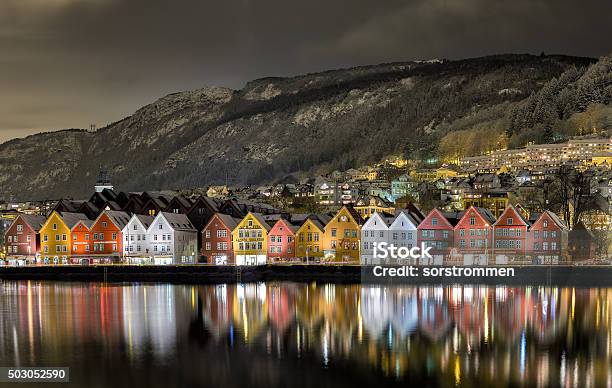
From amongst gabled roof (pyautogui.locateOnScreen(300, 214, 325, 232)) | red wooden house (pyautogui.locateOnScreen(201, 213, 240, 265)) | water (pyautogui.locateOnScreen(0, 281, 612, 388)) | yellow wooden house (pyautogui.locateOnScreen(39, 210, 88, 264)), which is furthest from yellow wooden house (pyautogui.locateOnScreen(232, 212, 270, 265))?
water (pyautogui.locateOnScreen(0, 281, 612, 388))

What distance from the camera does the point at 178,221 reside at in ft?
337

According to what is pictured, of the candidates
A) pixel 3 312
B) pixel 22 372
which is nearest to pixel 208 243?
pixel 3 312

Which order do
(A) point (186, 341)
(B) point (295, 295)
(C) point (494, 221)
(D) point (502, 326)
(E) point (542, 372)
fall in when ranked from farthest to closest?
(C) point (494, 221), (B) point (295, 295), (D) point (502, 326), (A) point (186, 341), (E) point (542, 372)

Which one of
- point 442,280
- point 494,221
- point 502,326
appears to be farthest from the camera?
point 494,221

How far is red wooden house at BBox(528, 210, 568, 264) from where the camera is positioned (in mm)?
88562

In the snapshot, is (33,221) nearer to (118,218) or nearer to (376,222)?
(118,218)

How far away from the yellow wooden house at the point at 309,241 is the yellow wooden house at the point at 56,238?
28775 millimetres

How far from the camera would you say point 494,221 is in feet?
305

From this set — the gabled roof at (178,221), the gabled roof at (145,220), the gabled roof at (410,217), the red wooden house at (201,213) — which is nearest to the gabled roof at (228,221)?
the gabled roof at (178,221)

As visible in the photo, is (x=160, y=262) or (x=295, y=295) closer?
(x=295, y=295)

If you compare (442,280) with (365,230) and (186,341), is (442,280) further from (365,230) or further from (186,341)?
(186,341)

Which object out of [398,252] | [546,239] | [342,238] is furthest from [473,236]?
[342,238]

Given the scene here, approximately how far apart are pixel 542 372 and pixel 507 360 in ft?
8.44

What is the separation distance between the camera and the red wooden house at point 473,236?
90000mm
